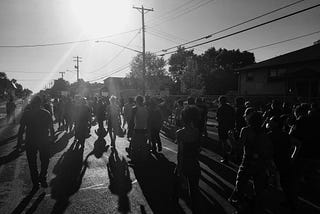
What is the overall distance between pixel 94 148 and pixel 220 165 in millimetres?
5103

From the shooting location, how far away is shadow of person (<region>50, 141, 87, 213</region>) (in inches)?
215

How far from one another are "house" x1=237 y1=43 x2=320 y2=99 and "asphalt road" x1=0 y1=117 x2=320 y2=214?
1543 cm

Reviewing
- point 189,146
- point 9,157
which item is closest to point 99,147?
point 9,157

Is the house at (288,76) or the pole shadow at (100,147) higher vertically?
the house at (288,76)

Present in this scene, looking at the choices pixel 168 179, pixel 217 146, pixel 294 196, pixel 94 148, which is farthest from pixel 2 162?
pixel 294 196

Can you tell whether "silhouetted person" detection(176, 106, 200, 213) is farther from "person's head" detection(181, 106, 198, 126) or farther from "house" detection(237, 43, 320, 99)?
"house" detection(237, 43, 320, 99)

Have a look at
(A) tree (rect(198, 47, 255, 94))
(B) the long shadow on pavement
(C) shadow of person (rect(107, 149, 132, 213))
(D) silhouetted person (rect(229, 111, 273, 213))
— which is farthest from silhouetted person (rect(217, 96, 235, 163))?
(A) tree (rect(198, 47, 255, 94))

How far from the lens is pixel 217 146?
1095 cm

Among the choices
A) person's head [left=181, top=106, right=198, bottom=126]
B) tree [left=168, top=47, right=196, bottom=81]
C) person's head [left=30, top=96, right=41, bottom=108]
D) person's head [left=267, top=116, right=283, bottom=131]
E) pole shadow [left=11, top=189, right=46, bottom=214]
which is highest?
tree [left=168, top=47, right=196, bottom=81]

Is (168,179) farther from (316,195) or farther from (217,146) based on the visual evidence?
(217,146)

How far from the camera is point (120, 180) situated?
6.66m

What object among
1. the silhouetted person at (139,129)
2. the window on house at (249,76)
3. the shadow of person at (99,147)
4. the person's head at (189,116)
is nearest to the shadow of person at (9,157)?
the shadow of person at (99,147)

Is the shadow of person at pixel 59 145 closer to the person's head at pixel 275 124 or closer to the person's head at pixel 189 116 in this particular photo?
the person's head at pixel 189 116

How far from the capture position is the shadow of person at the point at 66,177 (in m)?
5.45
